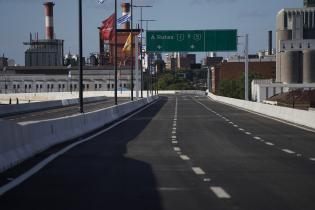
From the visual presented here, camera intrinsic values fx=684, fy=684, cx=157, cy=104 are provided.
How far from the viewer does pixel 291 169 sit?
49.7ft

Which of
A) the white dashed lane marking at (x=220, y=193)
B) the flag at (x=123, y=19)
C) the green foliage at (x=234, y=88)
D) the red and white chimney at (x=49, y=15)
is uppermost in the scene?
the red and white chimney at (x=49, y=15)

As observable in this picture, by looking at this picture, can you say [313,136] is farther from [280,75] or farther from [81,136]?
[280,75]

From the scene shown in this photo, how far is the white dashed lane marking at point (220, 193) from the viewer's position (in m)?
10.8

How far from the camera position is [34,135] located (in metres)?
19.4

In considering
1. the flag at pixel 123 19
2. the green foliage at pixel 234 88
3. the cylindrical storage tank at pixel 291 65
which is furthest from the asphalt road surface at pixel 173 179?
the green foliage at pixel 234 88

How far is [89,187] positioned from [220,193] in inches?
93.1

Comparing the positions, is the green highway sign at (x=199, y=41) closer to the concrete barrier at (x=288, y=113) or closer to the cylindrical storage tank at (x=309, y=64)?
the concrete barrier at (x=288, y=113)

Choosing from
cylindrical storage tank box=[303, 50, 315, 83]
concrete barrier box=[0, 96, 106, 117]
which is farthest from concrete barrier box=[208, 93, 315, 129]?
cylindrical storage tank box=[303, 50, 315, 83]

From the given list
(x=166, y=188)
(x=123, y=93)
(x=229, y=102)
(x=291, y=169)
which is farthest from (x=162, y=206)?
(x=123, y=93)

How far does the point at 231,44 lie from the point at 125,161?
57.7 metres

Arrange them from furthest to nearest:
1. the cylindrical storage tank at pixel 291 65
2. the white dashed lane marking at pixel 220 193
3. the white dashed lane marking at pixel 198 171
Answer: the cylindrical storage tank at pixel 291 65 < the white dashed lane marking at pixel 198 171 < the white dashed lane marking at pixel 220 193

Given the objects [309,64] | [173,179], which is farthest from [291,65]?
[173,179]

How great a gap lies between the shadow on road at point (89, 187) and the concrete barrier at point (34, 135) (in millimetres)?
890

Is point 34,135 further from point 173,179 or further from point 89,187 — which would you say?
point 89,187
